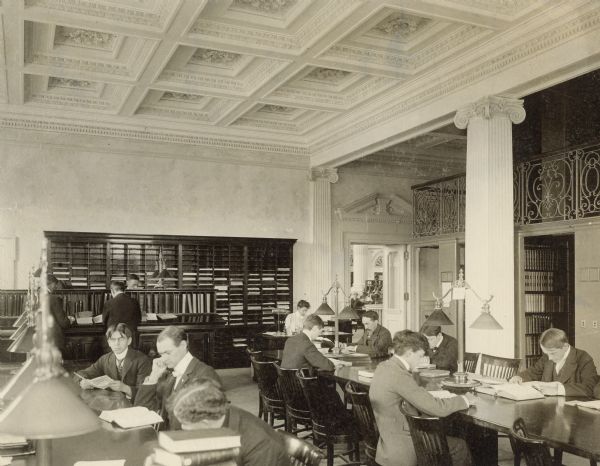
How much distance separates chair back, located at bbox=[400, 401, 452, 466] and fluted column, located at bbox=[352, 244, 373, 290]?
18.6 metres

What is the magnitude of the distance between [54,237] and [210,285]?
2794mm

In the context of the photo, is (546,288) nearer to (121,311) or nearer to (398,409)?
(121,311)

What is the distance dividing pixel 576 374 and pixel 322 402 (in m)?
2.16

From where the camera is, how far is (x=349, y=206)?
1311 cm

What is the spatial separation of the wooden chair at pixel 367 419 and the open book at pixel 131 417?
1.40 meters

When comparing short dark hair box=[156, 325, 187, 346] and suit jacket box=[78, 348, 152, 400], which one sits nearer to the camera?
short dark hair box=[156, 325, 187, 346]

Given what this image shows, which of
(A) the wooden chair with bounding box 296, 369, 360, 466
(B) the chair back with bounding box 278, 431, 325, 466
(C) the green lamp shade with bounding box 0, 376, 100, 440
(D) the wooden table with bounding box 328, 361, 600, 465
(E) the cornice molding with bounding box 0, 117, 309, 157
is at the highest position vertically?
(E) the cornice molding with bounding box 0, 117, 309, 157

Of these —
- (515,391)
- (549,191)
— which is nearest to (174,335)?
(515,391)

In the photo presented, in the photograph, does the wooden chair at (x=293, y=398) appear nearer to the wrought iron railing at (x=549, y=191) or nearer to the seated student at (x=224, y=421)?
the seated student at (x=224, y=421)

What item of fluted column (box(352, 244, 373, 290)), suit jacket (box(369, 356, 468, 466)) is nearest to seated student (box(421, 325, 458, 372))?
suit jacket (box(369, 356, 468, 466))

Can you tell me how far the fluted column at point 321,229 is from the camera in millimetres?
12541

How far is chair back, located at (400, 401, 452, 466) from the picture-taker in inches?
145

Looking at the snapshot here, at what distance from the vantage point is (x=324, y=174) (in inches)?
496

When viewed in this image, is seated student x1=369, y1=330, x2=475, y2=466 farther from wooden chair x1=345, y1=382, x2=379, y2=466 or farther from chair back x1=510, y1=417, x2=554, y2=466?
chair back x1=510, y1=417, x2=554, y2=466
